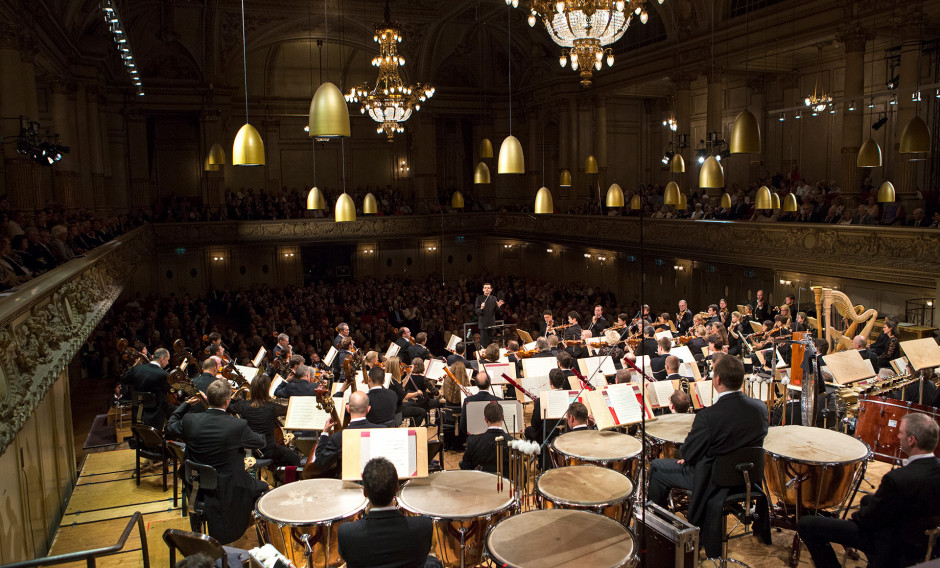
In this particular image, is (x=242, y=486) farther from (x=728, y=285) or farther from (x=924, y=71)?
(x=924, y=71)

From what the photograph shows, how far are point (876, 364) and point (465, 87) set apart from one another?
22292 millimetres

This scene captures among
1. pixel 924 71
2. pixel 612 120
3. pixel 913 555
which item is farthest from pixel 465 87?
pixel 913 555

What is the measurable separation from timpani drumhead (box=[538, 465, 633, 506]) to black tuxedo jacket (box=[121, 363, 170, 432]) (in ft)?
16.6

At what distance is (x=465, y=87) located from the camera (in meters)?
29.3

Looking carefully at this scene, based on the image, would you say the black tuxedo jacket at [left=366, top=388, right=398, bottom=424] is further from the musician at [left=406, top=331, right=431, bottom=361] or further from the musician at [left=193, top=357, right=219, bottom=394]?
the musician at [left=406, top=331, right=431, bottom=361]

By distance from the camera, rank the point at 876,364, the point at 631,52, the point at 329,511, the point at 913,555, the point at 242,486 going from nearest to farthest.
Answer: the point at 913,555, the point at 329,511, the point at 242,486, the point at 876,364, the point at 631,52

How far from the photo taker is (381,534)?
403cm

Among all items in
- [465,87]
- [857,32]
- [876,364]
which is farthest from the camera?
[465,87]

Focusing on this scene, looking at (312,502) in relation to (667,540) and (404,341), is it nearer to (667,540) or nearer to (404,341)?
(667,540)

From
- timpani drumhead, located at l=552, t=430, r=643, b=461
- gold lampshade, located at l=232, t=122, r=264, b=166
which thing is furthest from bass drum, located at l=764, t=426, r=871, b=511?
gold lampshade, located at l=232, t=122, r=264, b=166

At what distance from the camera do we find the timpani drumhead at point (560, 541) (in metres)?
4.38

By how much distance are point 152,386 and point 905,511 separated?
7.73 metres

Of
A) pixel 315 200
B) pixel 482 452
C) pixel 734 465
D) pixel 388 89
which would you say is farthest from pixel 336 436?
pixel 388 89

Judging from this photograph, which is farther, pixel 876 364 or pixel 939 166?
pixel 939 166
